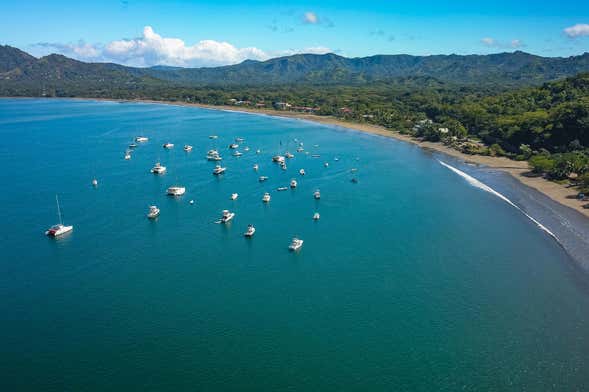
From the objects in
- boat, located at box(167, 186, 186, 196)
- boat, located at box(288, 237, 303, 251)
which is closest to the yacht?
boat, located at box(167, 186, 186, 196)

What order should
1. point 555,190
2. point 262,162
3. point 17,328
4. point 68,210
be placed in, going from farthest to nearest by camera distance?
point 262,162, point 555,190, point 68,210, point 17,328

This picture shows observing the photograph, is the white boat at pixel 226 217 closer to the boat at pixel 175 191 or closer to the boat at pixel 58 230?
the boat at pixel 175 191

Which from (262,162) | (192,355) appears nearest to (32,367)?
(192,355)

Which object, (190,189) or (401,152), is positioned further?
(401,152)

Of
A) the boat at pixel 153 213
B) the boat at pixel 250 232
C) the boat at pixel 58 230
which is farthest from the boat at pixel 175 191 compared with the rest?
the boat at pixel 250 232

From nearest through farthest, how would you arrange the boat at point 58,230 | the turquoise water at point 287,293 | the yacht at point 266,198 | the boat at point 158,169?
the turquoise water at point 287,293 → the boat at point 58,230 → the yacht at point 266,198 → the boat at point 158,169

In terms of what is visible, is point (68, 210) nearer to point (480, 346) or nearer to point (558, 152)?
point (480, 346)

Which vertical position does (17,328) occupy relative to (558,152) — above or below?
below

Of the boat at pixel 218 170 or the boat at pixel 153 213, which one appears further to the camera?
the boat at pixel 218 170
